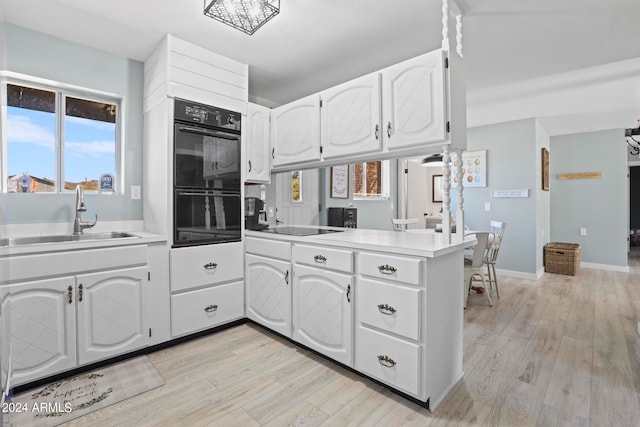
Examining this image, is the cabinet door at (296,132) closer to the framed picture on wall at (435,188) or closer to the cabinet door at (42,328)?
the cabinet door at (42,328)

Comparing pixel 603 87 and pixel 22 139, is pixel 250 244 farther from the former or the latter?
pixel 603 87

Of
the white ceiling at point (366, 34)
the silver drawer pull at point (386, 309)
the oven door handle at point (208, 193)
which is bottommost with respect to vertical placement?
the silver drawer pull at point (386, 309)

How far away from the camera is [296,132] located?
2799 millimetres

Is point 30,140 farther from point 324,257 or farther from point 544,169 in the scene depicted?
point 544,169

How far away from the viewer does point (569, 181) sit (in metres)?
5.47

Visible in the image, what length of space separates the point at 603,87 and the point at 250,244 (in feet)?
13.9

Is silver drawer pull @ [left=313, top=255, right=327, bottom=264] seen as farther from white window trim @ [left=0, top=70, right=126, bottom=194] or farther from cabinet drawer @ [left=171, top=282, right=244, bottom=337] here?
white window trim @ [left=0, top=70, right=126, bottom=194]

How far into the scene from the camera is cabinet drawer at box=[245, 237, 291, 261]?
93.4 inches

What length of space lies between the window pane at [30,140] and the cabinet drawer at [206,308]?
1.35m

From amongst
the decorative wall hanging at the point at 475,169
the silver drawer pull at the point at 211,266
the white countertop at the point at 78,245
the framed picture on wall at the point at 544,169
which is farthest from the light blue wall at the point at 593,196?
the white countertop at the point at 78,245

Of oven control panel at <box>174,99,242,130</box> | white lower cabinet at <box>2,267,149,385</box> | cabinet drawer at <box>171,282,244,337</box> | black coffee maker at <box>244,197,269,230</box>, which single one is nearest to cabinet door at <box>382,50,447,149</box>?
oven control panel at <box>174,99,242,130</box>

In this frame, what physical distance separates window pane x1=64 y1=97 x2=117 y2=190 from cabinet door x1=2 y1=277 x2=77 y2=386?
1005 mm

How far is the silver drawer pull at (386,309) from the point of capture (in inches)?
67.5

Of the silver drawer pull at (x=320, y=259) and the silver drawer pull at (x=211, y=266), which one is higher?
the silver drawer pull at (x=320, y=259)
